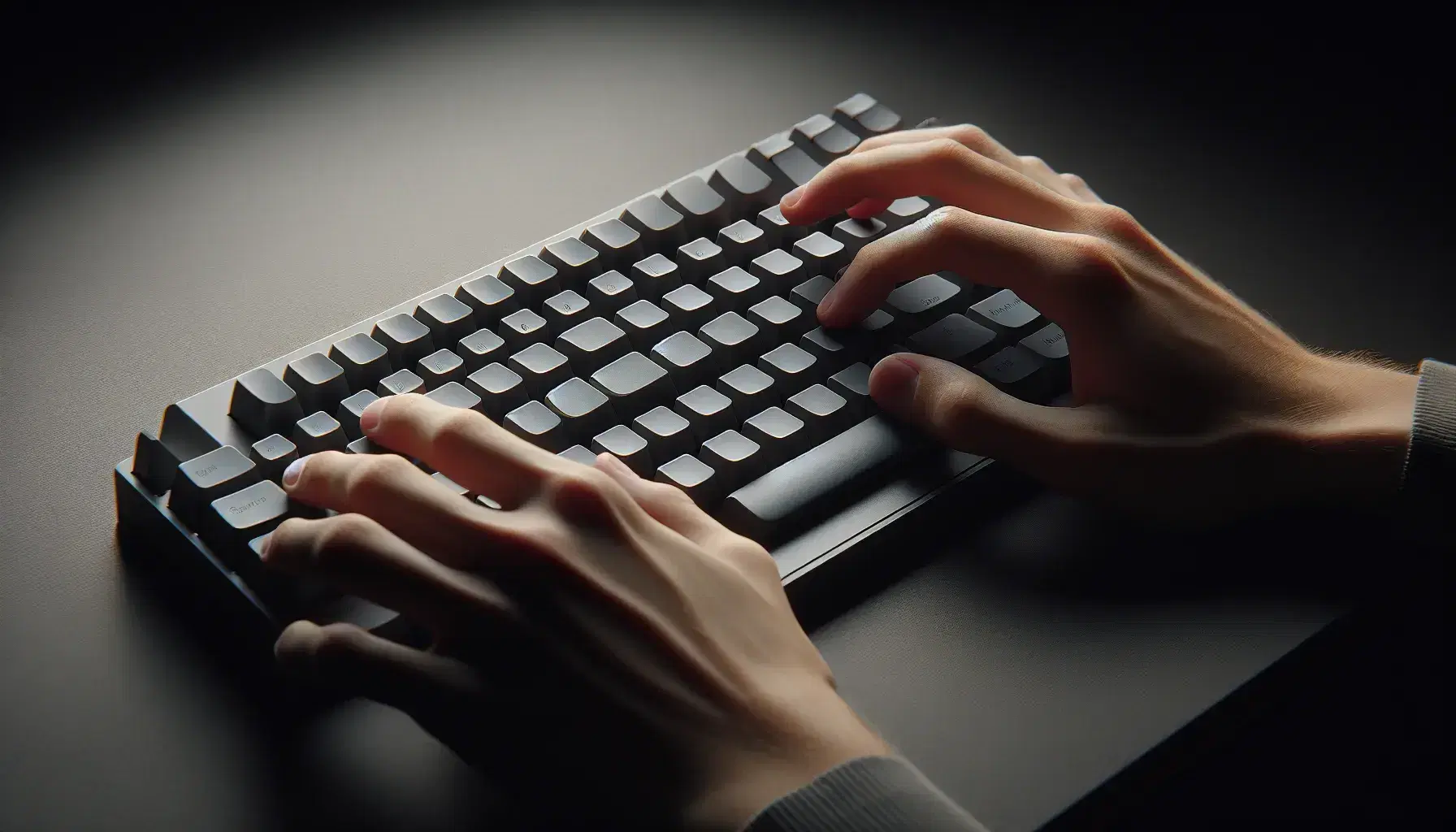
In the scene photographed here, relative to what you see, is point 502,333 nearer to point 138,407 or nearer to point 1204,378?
point 138,407

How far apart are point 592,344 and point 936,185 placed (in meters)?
0.24

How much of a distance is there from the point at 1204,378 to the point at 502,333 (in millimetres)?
384

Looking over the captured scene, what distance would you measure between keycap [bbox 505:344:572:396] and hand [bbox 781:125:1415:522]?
16 centimetres

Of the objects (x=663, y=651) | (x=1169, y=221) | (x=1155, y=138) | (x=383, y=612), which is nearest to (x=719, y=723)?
(x=663, y=651)

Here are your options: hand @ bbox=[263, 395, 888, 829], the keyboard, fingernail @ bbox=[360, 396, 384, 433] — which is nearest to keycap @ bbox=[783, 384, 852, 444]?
the keyboard

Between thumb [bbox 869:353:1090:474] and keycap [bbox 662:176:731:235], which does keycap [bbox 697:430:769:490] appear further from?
keycap [bbox 662:176:731:235]

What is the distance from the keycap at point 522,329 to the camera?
74 cm

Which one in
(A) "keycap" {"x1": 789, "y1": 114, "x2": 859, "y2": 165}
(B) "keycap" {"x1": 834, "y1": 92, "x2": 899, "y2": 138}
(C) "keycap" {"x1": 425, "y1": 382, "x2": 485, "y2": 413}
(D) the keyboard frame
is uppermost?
(B) "keycap" {"x1": 834, "y1": 92, "x2": 899, "y2": 138}

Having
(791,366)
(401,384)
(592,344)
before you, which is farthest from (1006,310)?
(401,384)

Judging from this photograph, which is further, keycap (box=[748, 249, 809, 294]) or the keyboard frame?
keycap (box=[748, 249, 809, 294])

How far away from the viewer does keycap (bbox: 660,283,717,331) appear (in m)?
0.77

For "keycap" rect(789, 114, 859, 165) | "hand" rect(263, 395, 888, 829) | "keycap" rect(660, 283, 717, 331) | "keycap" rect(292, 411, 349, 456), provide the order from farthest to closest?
1. "keycap" rect(789, 114, 859, 165)
2. "keycap" rect(660, 283, 717, 331)
3. "keycap" rect(292, 411, 349, 456)
4. "hand" rect(263, 395, 888, 829)

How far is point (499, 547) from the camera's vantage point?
0.59m

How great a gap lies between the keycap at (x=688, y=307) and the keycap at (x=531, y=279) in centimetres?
7
